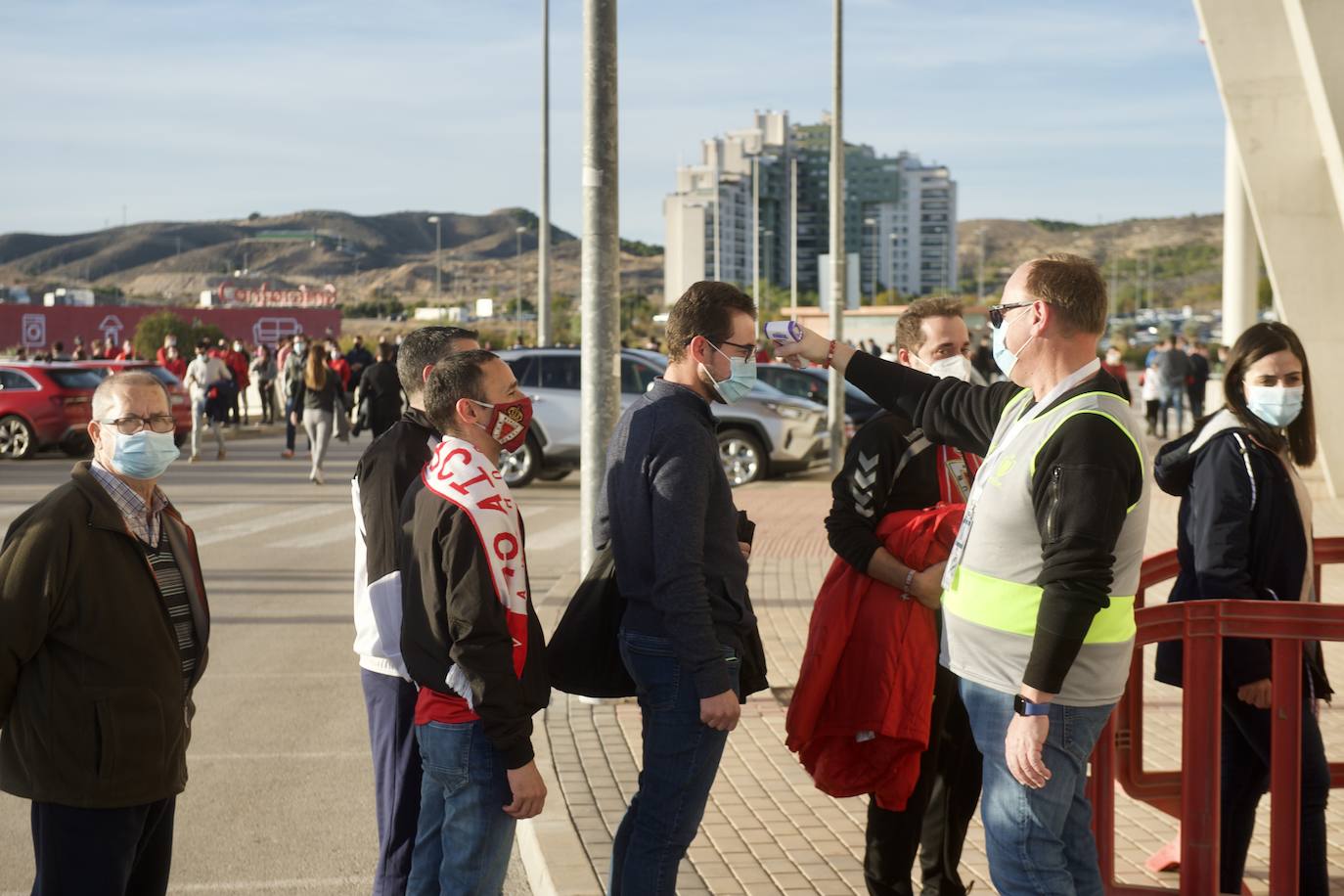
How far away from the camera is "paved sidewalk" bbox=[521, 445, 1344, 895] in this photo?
198 inches

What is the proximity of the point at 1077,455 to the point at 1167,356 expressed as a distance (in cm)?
2537

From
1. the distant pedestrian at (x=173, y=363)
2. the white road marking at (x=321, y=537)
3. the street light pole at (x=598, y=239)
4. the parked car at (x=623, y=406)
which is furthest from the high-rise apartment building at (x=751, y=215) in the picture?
the street light pole at (x=598, y=239)

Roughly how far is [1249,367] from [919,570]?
1.19m

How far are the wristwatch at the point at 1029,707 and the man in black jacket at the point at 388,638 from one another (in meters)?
1.70

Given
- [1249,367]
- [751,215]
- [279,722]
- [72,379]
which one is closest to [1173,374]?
[72,379]

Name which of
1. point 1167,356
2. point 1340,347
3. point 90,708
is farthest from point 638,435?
point 1167,356

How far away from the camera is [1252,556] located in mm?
4215

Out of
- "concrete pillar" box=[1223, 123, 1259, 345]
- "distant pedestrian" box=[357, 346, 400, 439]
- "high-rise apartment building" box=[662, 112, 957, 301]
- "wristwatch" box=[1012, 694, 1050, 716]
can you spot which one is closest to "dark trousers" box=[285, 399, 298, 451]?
"distant pedestrian" box=[357, 346, 400, 439]

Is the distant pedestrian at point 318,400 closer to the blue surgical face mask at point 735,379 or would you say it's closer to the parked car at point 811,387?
the parked car at point 811,387

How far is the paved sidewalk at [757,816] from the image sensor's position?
5.02m

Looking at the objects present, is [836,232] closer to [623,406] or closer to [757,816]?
[623,406]

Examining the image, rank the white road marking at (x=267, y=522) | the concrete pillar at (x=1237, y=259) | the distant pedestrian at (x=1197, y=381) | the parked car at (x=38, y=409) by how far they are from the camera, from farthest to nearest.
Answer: the distant pedestrian at (x=1197, y=381) < the concrete pillar at (x=1237, y=259) < the parked car at (x=38, y=409) < the white road marking at (x=267, y=522)

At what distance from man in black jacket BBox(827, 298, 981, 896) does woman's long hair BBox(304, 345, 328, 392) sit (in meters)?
14.5

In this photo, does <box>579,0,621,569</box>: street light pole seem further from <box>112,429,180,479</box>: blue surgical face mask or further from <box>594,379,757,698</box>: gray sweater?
<box>112,429,180,479</box>: blue surgical face mask
